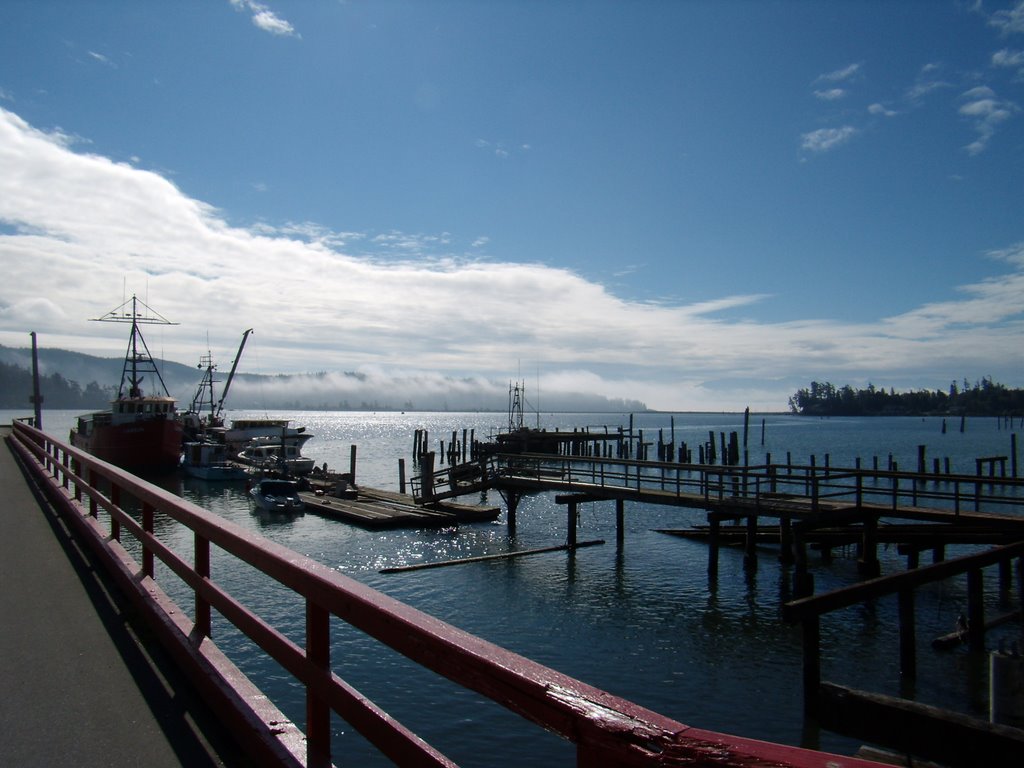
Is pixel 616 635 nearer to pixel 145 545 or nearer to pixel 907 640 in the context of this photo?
pixel 907 640

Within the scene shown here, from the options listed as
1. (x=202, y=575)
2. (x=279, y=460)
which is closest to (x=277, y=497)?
(x=279, y=460)

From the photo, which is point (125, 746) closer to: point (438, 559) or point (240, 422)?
point (438, 559)

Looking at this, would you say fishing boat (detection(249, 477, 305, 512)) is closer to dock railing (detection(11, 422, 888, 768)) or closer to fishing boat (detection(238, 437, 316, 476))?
fishing boat (detection(238, 437, 316, 476))

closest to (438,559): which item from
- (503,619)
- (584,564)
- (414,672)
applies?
(584,564)

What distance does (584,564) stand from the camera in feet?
80.2

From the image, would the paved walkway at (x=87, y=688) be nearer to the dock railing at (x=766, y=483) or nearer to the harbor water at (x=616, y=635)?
the harbor water at (x=616, y=635)

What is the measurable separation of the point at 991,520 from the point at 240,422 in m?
64.1

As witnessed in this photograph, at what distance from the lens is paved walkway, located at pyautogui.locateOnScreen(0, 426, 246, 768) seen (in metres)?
3.86

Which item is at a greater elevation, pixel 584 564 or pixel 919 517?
pixel 919 517

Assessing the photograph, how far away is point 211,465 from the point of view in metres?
51.6

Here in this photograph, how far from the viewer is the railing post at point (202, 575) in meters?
4.54

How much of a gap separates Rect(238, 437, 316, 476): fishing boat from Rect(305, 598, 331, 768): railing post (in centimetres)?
4156

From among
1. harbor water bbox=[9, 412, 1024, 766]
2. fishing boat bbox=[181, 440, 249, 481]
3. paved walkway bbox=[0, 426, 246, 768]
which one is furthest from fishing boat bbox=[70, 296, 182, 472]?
paved walkway bbox=[0, 426, 246, 768]

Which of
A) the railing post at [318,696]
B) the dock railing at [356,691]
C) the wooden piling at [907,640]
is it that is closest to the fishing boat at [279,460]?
the wooden piling at [907,640]
